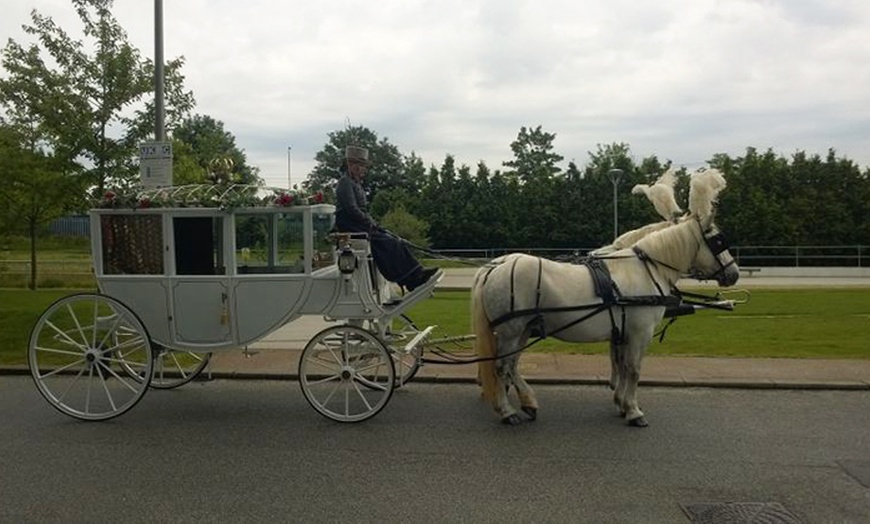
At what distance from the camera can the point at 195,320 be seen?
709cm

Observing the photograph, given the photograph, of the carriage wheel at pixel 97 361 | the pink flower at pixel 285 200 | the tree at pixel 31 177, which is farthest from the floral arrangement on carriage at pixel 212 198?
the tree at pixel 31 177

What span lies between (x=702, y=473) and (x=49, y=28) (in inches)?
516

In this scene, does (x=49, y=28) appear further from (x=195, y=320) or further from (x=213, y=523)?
(x=213, y=523)

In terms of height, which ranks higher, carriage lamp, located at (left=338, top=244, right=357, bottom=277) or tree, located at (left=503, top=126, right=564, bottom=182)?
tree, located at (left=503, top=126, right=564, bottom=182)

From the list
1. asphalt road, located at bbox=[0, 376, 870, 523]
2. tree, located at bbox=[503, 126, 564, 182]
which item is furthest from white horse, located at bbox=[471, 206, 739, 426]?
tree, located at bbox=[503, 126, 564, 182]

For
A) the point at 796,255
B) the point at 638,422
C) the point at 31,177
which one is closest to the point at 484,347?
the point at 638,422

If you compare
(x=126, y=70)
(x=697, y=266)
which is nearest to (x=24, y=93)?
(x=126, y=70)

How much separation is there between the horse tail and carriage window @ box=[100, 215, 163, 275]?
10.2 ft

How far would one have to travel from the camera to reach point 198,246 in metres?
7.11

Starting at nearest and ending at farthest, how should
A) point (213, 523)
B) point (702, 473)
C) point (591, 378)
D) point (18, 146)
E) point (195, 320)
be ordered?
point (213, 523), point (702, 473), point (195, 320), point (591, 378), point (18, 146)

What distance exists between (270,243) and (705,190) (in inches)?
165

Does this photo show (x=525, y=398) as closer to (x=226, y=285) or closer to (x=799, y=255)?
(x=226, y=285)

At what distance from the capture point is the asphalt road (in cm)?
474

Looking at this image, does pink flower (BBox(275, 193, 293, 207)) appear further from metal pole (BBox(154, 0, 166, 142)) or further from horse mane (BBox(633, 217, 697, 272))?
metal pole (BBox(154, 0, 166, 142))
